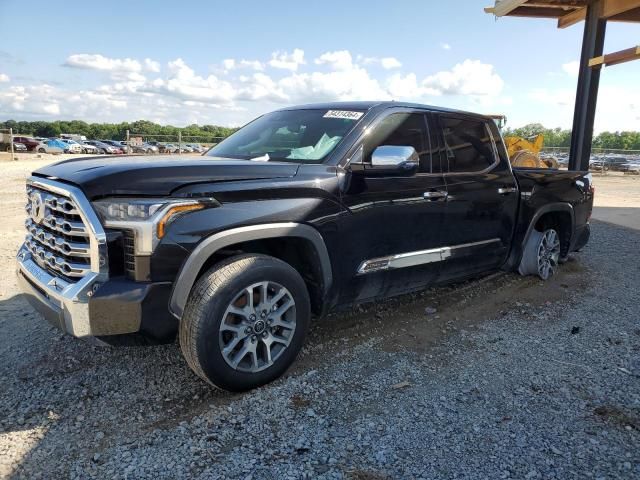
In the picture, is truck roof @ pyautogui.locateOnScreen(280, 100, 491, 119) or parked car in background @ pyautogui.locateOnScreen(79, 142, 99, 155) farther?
parked car in background @ pyautogui.locateOnScreen(79, 142, 99, 155)

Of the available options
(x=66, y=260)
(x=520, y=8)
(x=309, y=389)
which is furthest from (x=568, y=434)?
(x=520, y=8)

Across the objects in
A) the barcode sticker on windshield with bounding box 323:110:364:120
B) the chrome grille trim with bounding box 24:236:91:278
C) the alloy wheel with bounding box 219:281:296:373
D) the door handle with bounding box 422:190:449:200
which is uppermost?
the barcode sticker on windshield with bounding box 323:110:364:120

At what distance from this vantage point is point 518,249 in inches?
201

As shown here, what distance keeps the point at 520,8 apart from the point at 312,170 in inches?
440

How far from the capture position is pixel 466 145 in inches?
175

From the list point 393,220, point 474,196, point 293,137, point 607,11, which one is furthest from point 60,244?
point 607,11

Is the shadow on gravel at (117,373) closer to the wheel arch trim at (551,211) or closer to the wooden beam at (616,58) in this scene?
the wheel arch trim at (551,211)

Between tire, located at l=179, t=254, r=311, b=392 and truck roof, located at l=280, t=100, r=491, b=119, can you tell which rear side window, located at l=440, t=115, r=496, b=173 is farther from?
tire, located at l=179, t=254, r=311, b=392

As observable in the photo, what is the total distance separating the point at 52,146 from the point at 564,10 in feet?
144

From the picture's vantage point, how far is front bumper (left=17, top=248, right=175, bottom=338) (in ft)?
8.45

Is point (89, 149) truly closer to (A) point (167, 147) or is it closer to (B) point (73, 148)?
(B) point (73, 148)

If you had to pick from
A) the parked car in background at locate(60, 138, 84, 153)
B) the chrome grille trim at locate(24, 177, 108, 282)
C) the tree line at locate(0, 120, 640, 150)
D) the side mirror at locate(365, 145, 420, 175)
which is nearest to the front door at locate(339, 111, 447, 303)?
the side mirror at locate(365, 145, 420, 175)

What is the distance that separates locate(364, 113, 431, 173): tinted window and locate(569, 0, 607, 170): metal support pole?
9259 mm

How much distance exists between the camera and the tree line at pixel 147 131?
73500mm
